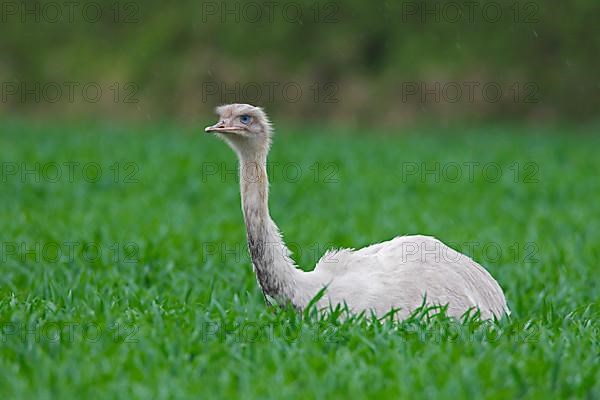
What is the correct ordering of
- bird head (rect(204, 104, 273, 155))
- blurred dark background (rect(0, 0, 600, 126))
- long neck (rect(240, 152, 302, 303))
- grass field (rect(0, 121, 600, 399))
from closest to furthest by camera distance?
grass field (rect(0, 121, 600, 399)) < long neck (rect(240, 152, 302, 303)) < bird head (rect(204, 104, 273, 155)) < blurred dark background (rect(0, 0, 600, 126))

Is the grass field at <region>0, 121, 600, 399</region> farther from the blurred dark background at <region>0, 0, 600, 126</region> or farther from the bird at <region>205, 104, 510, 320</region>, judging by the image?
the blurred dark background at <region>0, 0, 600, 126</region>

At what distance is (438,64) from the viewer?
2533 cm

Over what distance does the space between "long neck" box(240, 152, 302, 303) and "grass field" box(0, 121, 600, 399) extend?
16cm

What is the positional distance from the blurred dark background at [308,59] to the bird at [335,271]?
19021mm

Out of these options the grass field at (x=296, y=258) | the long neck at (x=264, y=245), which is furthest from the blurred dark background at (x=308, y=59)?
the long neck at (x=264, y=245)

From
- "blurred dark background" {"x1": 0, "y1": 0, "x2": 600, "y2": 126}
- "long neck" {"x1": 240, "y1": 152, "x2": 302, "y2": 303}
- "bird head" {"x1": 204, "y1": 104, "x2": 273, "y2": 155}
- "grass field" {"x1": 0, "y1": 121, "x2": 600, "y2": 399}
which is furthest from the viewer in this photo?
"blurred dark background" {"x1": 0, "y1": 0, "x2": 600, "y2": 126}

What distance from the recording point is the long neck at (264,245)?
541 cm

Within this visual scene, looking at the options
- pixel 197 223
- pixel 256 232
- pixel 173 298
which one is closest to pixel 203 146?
pixel 197 223

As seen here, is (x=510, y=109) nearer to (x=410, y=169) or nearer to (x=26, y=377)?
(x=410, y=169)

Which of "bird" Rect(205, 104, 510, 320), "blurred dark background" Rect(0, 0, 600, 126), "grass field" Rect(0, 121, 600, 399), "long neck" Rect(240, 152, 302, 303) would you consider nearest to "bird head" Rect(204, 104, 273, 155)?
"bird" Rect(205, 104, 510, 320)

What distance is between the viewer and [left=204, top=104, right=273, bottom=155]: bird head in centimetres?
556

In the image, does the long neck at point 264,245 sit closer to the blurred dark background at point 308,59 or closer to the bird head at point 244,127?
the bird head at point 244,127

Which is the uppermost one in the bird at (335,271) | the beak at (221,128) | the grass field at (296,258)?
the beak at (221,128)

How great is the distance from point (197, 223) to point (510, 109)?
51.2 ft
